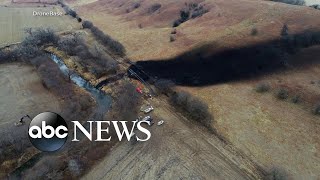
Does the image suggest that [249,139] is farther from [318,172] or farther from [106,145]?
[106,145]

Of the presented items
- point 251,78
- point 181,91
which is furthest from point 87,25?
point 251,78

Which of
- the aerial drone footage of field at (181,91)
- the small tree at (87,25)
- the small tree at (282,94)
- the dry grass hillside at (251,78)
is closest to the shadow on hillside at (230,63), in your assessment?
the aerial drone footage of field at (181,91)

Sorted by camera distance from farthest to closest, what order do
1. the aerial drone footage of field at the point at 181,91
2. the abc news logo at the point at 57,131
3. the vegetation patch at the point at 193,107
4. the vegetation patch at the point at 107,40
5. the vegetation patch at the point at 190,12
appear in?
the vegetation patch at the point at 190,12 < the vegetation patch at the point at 107,40 < the vegetation patch at the point at 193,107 < the aerial drone footage of field at the point at 181,91 < the abc news logo at the point at 57,131

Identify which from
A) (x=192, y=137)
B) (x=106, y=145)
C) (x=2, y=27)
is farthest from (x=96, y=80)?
A: (x=2, y=27)

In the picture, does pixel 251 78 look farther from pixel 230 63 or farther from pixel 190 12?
pixel 190 12

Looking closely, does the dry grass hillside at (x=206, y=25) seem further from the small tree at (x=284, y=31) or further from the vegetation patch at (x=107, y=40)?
the vegetation patch at (x=107, y=40)

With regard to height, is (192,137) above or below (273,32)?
below

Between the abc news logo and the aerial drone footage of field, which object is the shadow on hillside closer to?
the aerial drone footage of field
